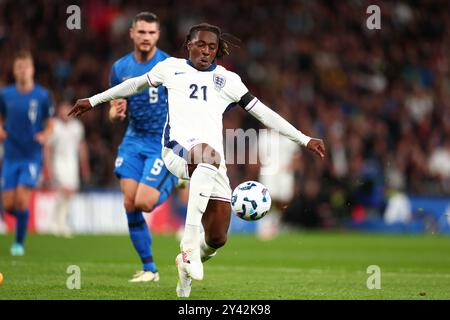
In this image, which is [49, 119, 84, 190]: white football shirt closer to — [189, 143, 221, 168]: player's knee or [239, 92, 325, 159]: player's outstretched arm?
[239, 92, 325, 159]: player's outstretched arm

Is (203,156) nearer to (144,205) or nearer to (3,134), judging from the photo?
(144,205)

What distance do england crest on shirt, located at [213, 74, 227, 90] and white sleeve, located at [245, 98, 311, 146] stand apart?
0.33 metres

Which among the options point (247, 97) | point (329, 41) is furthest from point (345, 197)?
point (247, 97)

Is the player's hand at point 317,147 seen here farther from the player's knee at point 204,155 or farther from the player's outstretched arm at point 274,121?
the player's knee at point 204,155

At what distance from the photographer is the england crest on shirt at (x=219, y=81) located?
25.6 ft

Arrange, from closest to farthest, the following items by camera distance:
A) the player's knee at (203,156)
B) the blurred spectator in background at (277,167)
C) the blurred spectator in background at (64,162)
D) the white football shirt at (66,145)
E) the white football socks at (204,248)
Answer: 1. the player's knee at (203,156)
2. the white football socks at (204,248)
3. the blurred spectator in background at (64,162)
4. the white football shirt at (66,145)
5. the blurred spectator in background at (277,167)

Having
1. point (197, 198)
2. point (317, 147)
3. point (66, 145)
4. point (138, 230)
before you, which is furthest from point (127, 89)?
point (66, 145)

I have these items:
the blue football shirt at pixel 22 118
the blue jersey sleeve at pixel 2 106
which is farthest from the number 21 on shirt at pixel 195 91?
the blue jersey sleeve at pixel 2 106

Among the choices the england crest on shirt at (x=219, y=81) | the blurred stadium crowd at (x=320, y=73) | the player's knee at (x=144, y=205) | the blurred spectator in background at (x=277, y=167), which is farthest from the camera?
the blurred stadium crowd at (x=320, y=73)

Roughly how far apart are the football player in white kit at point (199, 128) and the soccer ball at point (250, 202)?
21 cm

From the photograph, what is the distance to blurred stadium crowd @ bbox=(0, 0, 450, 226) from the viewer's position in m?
22.3

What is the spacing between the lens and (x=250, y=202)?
25.5ft
